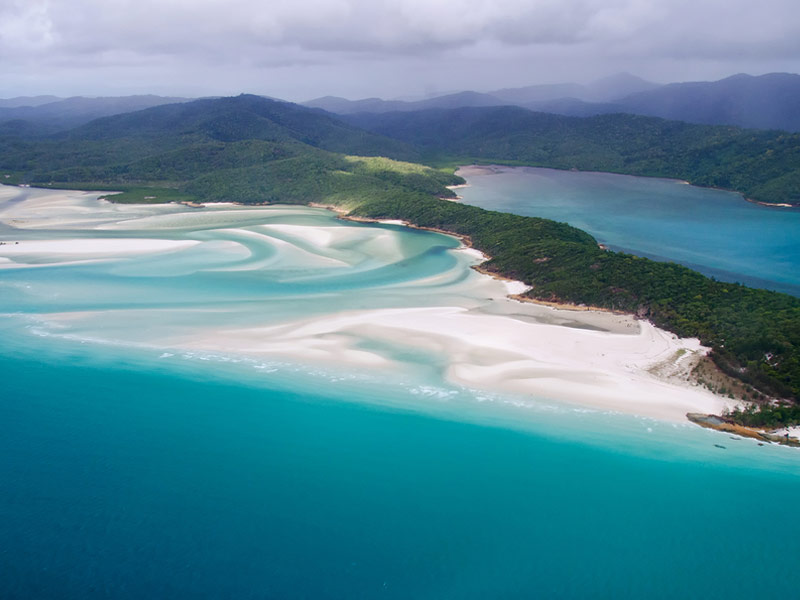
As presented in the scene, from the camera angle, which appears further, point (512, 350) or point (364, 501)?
point (512, 350)

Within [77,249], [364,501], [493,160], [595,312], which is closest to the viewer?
[364,501]

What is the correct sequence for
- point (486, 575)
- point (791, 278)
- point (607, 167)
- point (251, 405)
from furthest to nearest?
point (607, 167) < point (791, 278) < point (251, 405) < point (486, 575)

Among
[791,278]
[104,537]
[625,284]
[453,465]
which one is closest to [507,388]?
[453,465]

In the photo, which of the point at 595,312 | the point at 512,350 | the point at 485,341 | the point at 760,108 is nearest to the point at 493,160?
the point at 595,312

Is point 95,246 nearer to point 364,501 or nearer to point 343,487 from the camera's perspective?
point 343,487

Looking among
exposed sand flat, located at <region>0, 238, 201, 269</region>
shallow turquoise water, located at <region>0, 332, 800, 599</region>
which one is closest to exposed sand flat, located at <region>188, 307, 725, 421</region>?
shallow turquoise water, located at <region>0, 332, 800, 599</region>

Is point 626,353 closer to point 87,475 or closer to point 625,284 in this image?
point 625,284

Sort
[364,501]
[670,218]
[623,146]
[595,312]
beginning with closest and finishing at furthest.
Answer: [364,501]
[595,312]
[670,218]
[623,146]

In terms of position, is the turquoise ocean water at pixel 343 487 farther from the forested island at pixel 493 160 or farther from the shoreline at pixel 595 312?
the forested island at pixel 493 160
